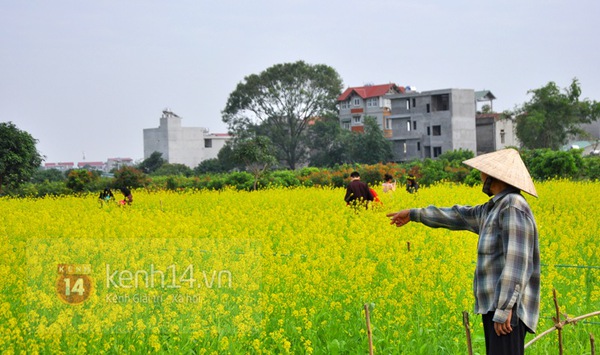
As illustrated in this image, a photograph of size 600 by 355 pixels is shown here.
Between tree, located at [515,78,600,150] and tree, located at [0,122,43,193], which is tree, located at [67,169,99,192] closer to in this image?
tree, located at [0,122,43,193]

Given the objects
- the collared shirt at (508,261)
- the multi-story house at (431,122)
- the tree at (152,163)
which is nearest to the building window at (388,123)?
the multi-story house at (431,122)

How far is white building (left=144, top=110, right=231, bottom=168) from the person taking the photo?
72.2 m

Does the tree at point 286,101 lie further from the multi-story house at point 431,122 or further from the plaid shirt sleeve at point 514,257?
the plaid shirt sleeve at point 514,257

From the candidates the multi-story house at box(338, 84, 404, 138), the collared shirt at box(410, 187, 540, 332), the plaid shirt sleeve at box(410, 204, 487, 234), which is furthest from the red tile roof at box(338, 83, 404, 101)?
the collared shirt at box(410, 187, 540, 332)

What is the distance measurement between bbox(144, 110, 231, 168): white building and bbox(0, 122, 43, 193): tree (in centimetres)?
4061

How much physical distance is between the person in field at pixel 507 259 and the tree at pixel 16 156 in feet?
89.4

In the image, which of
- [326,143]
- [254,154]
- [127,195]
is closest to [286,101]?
[326,143]

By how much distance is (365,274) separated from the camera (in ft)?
21.5

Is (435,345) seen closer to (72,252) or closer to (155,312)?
(155,312)

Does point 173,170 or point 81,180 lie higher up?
point 173,170

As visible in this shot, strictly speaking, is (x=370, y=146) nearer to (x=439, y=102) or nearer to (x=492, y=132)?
(x=439, y=102)

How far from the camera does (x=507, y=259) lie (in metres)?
3.79

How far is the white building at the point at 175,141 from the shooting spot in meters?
72.2

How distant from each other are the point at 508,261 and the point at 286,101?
58172 mm
